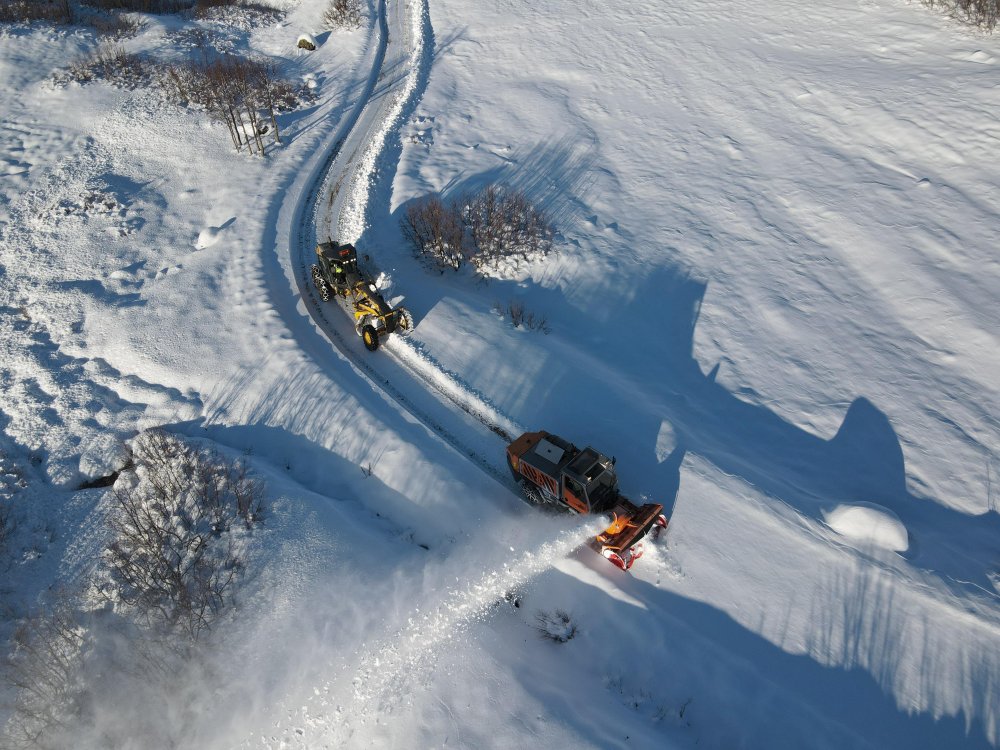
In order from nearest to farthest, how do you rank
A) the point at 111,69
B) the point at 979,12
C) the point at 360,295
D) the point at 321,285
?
the point at 360,295 < the point at 321,285 < the point at 979,12 < the point at 111,69

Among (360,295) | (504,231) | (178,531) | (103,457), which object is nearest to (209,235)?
(360,295)

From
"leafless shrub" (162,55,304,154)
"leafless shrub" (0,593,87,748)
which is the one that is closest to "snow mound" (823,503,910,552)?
"leafless shrub" (0,593,87,748)

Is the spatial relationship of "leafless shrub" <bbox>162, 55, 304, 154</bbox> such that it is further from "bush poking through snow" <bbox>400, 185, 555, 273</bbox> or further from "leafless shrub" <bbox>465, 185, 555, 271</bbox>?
"leafless shrub" <bbox>465, 185, 555, 271</bbox>

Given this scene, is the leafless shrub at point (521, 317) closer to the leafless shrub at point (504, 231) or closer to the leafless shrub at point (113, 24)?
the leafless shrub at point (504, 231)

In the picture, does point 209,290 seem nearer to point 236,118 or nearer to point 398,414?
point 398,414

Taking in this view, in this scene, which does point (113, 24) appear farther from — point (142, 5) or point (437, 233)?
point (437, 233)

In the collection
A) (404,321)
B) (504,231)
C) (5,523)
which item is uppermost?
(504,231)

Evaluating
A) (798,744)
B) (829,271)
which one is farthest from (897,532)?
(829,271)
